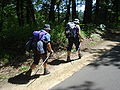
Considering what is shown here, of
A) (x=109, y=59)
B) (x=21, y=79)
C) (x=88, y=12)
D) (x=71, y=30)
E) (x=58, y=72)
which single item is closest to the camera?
(x=21, y=79)

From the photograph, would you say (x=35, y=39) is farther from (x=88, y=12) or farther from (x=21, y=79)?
(x=88, y=12)

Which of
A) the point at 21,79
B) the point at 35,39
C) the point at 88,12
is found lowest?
the point at 21,79

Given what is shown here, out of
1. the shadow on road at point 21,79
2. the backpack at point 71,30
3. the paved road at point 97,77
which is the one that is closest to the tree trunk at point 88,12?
the paved road at point 97,77

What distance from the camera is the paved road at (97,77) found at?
25.1 feet

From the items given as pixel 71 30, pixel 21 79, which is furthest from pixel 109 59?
pixel 21 79

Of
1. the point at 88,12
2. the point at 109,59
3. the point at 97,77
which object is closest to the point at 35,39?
the point at 97,77

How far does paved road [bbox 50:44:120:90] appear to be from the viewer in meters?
7.65

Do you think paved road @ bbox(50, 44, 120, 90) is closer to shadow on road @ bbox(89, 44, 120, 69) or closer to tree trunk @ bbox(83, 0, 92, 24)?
shadow on road @ bbox(89, 44, 120, 69)

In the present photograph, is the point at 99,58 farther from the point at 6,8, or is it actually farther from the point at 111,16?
the point at 111,16

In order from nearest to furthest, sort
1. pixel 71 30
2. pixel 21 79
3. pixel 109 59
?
pixel 21 79
pixel 71 30
pixel 109 59

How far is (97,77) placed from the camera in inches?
337

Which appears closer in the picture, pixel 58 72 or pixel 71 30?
pixel 58 72

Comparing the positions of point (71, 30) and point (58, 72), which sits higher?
point (71, 30)

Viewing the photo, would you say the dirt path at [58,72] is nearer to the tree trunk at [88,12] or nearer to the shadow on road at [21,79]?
the shadow on road at [21,79]
